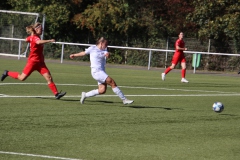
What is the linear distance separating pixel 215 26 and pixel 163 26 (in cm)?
437

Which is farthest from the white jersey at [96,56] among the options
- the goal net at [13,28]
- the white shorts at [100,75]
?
the goal net at [13,28]

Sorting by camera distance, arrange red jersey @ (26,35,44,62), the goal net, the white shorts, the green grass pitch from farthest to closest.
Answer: the goal net → red jersey @ (26,35,44,62) → the white shorts → the green grass pitch

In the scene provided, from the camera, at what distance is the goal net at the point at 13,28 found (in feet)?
131

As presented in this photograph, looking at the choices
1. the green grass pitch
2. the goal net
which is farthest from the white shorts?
the goal net

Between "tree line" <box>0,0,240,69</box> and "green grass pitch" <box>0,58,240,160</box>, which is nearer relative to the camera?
→ "green grass pitch" <box>0,58,240,160</box>

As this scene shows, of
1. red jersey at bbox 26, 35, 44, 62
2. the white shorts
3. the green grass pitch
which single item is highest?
red jersey at bbox 26, 35, 44, 62

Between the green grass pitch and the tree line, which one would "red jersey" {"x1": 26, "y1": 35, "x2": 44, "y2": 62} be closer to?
the green grass pitch

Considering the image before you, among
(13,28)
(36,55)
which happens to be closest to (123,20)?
(13,28)

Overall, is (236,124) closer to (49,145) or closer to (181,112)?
(181,112)

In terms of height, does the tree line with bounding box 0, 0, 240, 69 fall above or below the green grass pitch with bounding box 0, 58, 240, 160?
above

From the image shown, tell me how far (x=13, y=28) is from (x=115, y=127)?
2964 cm

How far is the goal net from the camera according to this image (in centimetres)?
3997

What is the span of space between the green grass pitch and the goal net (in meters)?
20.3

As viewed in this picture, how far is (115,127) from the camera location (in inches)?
488
